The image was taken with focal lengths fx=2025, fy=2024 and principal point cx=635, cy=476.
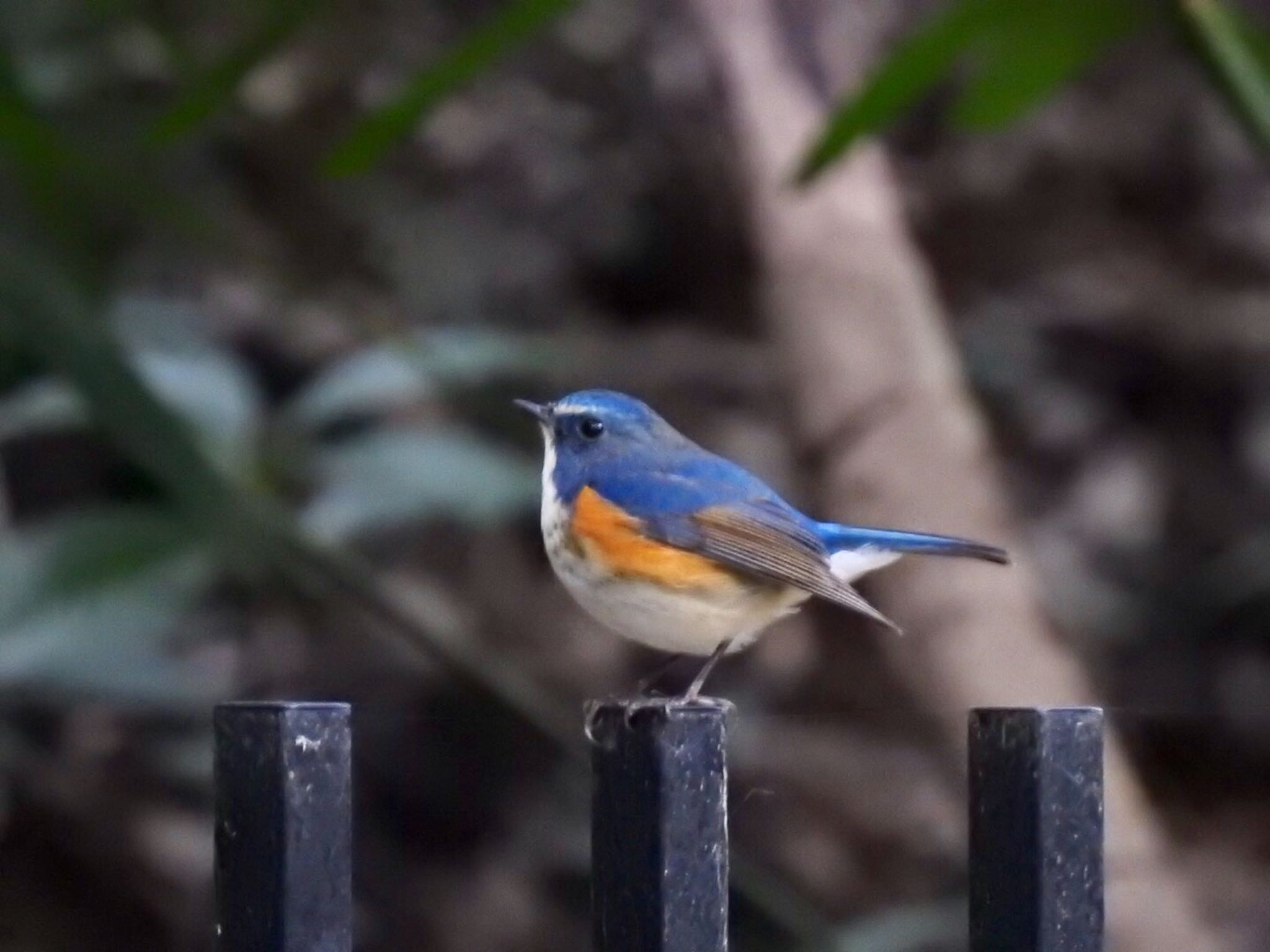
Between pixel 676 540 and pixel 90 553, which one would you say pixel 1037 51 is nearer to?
pixel 676 540

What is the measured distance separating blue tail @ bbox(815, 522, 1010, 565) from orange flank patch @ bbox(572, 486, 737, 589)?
293 mm

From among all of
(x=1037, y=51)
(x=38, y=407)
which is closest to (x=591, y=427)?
(x=1037, y=51)

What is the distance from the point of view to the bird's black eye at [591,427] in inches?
131

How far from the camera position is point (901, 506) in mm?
4551

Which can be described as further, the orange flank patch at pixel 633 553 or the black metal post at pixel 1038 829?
the orange flank patch at pixel 633 553

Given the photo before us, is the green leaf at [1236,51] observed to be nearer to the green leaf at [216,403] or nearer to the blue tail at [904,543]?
the blue tail at [904,543]

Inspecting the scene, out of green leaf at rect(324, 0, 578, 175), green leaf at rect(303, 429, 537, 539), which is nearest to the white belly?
green leaf at rect(324, 0, 578, 175)

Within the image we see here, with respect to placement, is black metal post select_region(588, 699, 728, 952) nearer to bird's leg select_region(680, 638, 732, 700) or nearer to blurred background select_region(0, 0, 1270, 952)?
bird's leg select_region(680, 638, 732, 700)

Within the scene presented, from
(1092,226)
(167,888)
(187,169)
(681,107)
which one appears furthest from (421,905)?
(1092,226)

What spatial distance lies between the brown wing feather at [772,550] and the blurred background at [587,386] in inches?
25.5

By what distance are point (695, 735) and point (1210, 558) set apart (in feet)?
17.1

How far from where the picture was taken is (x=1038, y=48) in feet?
11.4

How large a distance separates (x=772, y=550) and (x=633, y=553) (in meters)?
0.21

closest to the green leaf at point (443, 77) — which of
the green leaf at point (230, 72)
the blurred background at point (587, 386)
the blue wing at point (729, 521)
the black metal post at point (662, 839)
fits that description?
the blurred background at point (587, 386)
